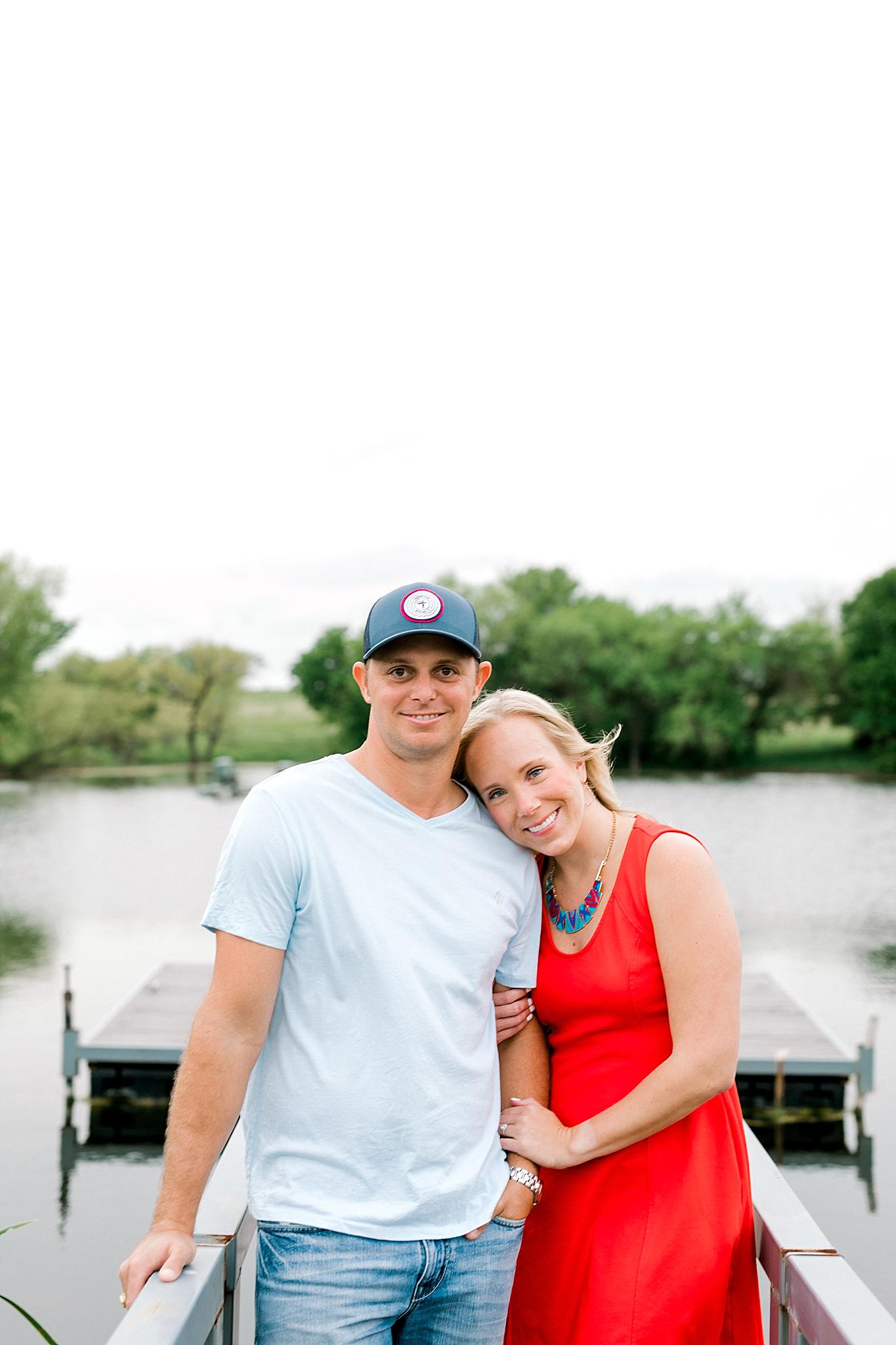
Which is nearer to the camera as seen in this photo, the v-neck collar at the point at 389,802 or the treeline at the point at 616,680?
the v-neck collar at the point at 389,802

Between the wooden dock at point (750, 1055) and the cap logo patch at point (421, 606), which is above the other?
the cap logo patch at point (421, 606)

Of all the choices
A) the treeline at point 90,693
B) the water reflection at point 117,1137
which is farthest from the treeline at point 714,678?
the water reflection at point 117,1137

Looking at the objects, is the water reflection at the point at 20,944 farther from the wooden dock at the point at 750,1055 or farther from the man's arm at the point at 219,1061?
the man's arm at the point at 219,1061

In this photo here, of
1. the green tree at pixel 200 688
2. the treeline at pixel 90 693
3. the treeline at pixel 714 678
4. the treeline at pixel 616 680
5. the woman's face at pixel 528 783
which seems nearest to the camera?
the woman's face at pixel 528 783

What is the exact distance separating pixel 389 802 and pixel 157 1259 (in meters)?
0.76

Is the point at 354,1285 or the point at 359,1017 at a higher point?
the point at 359,1017

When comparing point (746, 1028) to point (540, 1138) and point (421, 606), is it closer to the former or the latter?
point (540, 1138)

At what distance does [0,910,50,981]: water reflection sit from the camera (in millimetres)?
19797

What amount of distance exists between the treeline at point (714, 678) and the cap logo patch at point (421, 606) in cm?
4663

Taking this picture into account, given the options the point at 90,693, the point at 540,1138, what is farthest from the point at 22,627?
the point at 540,1138

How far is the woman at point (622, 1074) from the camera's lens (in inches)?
78.0

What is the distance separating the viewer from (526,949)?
6.89ft

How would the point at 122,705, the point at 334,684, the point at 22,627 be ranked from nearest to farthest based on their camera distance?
the point at 22,627
the point at 334,684
the point at 122,705

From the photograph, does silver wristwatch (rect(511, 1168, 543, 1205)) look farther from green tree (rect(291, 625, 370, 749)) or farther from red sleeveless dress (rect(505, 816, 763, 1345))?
green tree (rect(291, 625, 370, 749))
